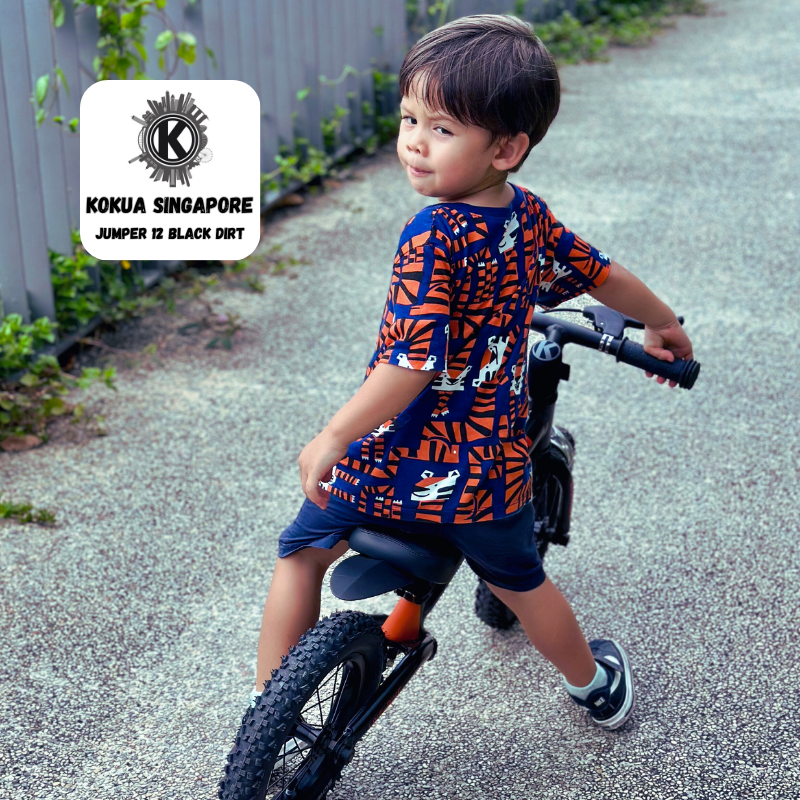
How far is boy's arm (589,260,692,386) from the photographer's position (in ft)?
6.73

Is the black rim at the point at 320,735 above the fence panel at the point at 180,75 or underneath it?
underneath

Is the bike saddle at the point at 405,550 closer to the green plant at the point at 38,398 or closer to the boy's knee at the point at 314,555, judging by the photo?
the boy's knee at the point at 314,555

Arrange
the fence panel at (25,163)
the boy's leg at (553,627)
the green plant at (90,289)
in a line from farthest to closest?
the green plant at (90,289) → the fence panel at (25,163) → the boy's leg at (553,627)

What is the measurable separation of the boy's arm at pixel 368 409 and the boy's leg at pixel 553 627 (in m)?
0.55

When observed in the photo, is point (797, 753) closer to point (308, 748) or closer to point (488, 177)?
point (308, 748)

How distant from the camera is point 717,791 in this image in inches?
83.4

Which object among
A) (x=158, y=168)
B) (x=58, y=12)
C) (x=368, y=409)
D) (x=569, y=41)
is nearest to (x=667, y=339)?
(x=368, y=409)

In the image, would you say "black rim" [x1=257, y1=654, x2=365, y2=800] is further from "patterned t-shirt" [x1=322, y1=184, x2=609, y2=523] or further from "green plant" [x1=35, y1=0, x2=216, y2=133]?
"green plant" [x1=35, y1=0, x2=216, y2=133]

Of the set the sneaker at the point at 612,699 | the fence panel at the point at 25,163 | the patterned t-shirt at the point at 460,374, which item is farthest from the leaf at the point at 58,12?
the sneaker at the point at 612,699

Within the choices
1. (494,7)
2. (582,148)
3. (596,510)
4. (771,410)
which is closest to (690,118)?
(582,148)

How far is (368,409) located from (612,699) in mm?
1056

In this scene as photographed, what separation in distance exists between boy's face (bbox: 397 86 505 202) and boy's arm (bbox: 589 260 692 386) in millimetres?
463

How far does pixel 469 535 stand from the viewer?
1.87m

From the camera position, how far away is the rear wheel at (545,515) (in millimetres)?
2395
